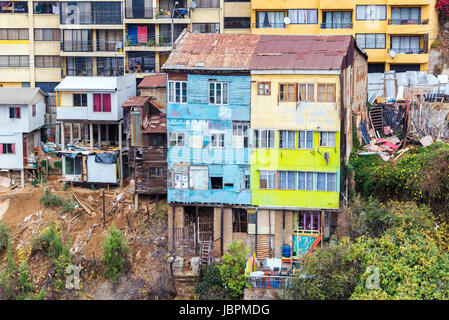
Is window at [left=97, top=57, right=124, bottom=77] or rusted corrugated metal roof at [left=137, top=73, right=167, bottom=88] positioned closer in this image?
rusted corrugated metal roof at [left=137, top=73, right=167, bottom=88]

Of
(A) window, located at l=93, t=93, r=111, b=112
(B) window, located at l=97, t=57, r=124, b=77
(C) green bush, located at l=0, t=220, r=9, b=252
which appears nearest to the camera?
(C) green bush, located at l=0, t=220, r=9, b=252

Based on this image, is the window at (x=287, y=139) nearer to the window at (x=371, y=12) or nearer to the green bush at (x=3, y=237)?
the green bush at (x=3, y=237)

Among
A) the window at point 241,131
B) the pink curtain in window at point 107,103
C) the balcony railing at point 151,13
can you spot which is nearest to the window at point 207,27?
the balcony railing at point 151,13

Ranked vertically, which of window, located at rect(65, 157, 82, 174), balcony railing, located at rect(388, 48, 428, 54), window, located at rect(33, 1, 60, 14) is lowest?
window, located at rect(65, 157, 82, 174)

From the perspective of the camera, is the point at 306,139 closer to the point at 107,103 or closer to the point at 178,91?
the point at 178,91

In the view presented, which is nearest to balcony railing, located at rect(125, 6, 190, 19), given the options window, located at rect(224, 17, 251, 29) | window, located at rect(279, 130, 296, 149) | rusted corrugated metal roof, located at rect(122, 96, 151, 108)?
window, located at rect(224, 17, 251, 29)

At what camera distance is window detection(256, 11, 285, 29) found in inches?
2618

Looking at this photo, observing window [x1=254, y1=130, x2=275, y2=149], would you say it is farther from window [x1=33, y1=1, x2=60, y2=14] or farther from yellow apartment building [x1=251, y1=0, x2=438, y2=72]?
window [x1=33, y1=1, x2=60, y2=14]

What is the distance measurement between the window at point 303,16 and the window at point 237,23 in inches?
149

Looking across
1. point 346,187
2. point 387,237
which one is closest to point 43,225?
point 346,187

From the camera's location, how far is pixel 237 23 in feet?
224

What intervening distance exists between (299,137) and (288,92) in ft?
8.53

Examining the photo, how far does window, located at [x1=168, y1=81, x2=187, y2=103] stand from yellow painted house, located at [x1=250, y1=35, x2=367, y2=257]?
3.95m

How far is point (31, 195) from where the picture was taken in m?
57.6
